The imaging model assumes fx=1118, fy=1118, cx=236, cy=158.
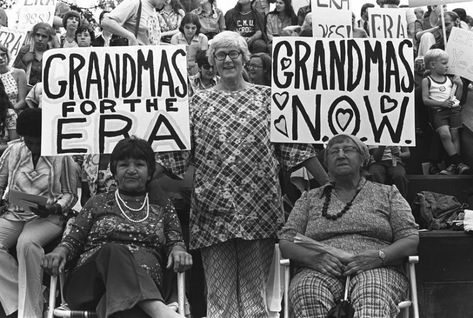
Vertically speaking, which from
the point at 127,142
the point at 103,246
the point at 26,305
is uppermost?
the point at 127,142

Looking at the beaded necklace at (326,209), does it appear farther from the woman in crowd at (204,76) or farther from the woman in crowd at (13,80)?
the woman in crowd at (13,80)

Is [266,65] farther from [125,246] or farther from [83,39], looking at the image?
[83,39]

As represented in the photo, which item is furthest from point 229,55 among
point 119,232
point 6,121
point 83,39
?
point 83,39

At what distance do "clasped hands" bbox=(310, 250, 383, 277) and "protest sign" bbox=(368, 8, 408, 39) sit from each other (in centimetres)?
419

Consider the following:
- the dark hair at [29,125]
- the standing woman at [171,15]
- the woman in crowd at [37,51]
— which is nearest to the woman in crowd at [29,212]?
the dark hair at [29,125]

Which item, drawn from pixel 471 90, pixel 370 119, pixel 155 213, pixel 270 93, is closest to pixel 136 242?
pixel 155 213

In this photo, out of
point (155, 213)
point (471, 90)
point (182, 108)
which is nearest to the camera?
point (155, 213)

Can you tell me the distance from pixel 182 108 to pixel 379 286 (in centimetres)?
180

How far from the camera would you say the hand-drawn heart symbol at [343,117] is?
7.27 metres

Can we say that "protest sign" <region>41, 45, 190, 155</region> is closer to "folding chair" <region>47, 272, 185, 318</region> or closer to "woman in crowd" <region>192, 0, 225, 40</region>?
"folding chair" <region>47, 272, 185, 318</region>

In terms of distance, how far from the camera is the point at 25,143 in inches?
293

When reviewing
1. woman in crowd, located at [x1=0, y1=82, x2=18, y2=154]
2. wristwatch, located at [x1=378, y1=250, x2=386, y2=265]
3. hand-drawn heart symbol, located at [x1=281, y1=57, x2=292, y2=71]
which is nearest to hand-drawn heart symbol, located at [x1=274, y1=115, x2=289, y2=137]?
hand-drawn heart symbol, located at [x1=281, y1=57, x2=292, y2=71]

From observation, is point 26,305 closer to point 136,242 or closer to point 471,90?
point 136,242

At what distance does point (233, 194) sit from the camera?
6.75 meters
